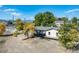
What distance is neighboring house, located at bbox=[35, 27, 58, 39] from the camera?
2.36 m

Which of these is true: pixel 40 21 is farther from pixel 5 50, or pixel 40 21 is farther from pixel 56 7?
pixel 5 50

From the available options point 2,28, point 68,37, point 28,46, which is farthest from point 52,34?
point 2,28

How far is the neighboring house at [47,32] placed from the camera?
7.74 feet

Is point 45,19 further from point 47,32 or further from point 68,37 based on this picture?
point 68,37

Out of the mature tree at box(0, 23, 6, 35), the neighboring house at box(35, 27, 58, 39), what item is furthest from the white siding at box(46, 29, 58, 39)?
the mature tree at box(0, 23, 6, 35)

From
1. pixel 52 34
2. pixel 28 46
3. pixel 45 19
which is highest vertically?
pixel 45 19

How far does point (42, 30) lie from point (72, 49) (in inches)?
15.2

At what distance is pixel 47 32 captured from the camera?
7.79ft

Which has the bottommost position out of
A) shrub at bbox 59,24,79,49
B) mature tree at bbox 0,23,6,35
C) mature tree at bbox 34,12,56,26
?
shrub at bbox 59,24,79,49

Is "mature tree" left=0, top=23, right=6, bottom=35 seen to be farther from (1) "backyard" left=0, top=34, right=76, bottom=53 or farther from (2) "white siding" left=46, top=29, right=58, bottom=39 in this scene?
(2) "white siding" left=46, top=29, right=58, bottom=39

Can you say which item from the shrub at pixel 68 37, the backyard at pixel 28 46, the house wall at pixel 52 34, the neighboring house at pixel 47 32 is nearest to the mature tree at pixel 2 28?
the backyard at pixel 28 46

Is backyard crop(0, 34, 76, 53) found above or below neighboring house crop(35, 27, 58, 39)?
below

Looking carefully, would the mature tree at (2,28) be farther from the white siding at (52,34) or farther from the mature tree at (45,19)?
the white siding at (52,34)

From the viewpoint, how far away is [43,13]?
2.38m
